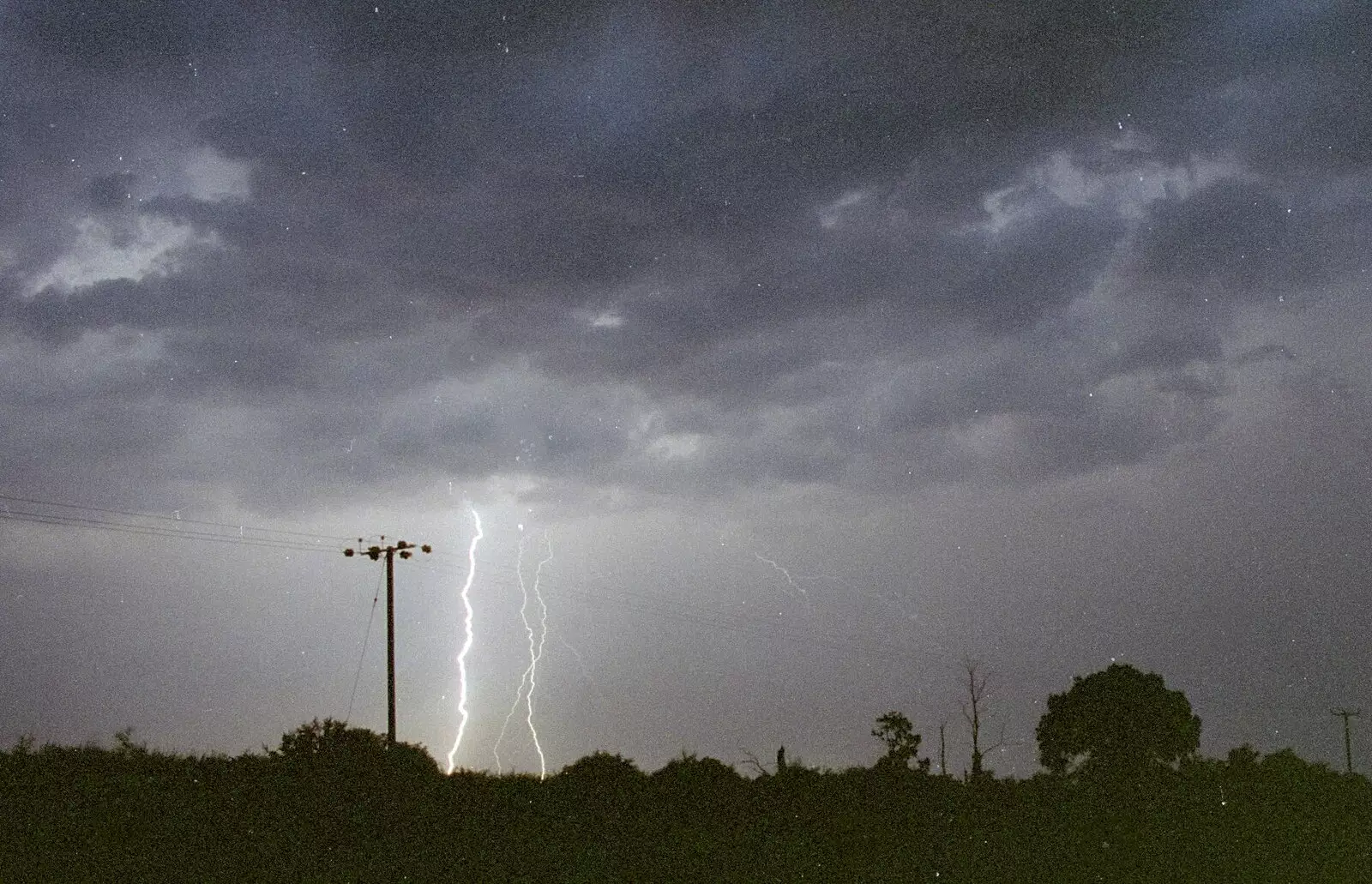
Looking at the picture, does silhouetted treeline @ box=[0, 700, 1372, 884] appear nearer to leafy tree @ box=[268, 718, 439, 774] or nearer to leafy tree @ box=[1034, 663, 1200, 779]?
leafy tree @ box=[268, 718, 439, 774]

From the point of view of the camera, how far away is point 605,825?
21859 millimetres

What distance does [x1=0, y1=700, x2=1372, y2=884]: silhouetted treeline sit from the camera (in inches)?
675

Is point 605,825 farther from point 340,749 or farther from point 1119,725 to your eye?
point 1119,725

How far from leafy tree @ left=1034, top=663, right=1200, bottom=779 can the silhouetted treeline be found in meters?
30.2

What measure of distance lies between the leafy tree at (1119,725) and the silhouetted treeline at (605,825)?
3023 cm

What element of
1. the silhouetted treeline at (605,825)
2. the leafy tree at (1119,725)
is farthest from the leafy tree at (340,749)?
the leafy tree at (1119,725)

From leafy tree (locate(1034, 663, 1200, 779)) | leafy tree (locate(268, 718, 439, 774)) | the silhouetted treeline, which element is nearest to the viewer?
the silhouetted treeline

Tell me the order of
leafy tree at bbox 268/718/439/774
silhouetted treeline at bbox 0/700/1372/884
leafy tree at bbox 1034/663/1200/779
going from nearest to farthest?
silhouetted treeline at bbox 0/700/1372/884, leafy tree at bbox 268/718/439/774, leafy tree at bbox 1034/663/1200/779

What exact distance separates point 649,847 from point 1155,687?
1933 inches

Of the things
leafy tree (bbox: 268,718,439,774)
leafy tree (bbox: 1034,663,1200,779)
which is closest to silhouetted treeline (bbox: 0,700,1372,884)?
leafy tree (bbox: 268,718,439,774)

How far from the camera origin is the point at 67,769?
797 inches

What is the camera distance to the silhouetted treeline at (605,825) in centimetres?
1716

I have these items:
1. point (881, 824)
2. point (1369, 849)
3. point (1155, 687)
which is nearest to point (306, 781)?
point (881, 824)

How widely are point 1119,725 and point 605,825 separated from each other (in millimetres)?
46143
